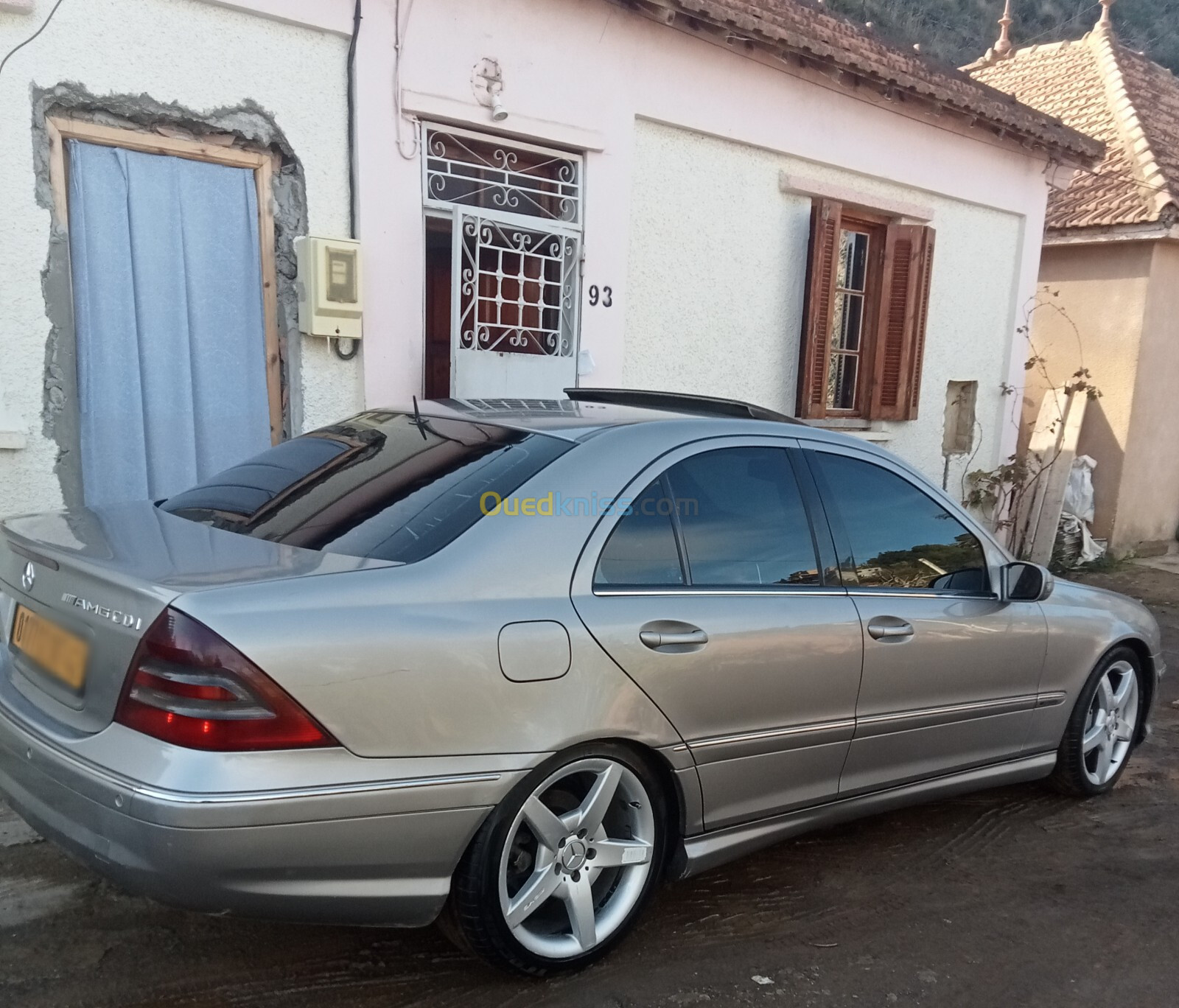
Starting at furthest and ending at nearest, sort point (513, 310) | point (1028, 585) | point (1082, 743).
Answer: point (513, 310) < point (1082, 743) < point (1028, 585)

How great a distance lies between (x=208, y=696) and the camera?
2092 mm

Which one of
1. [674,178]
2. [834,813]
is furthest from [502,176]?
[834,813]

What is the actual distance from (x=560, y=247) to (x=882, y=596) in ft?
11.9

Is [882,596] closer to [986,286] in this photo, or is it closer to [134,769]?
[134,769]

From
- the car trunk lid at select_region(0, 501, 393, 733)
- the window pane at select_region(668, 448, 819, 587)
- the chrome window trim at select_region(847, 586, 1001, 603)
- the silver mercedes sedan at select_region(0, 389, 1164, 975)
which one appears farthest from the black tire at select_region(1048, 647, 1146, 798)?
the car trunk lid at select_region(0, 501, 393, 733)

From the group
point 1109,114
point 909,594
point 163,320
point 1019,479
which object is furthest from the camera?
point 1109,114

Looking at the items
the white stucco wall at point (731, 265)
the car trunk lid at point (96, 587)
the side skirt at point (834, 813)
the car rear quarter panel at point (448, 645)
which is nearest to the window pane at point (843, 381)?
the white stucco wall at point (731, 265)

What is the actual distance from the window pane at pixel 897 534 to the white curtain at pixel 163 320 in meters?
3.15

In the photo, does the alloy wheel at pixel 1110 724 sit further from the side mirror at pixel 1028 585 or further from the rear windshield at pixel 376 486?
the rear windshield at pixel 376 486

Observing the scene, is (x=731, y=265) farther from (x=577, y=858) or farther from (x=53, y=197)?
(x=577, y=858)

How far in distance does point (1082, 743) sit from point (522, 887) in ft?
8.57

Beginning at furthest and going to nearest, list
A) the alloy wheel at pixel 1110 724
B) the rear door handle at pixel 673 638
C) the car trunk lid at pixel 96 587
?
the alloy wheel at pixel 1110 724
the rear door handle at pixel 673 638
the car trunk lid at pixel 96 587

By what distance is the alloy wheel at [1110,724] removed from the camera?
4086 millimetres

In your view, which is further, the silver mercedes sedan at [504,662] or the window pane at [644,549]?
the window pane at [644,549]
